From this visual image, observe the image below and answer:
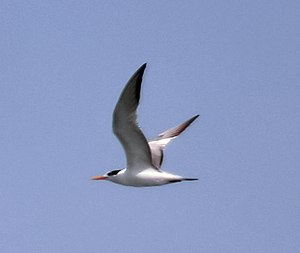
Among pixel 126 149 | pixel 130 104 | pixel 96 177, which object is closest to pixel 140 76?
pixel 130 104

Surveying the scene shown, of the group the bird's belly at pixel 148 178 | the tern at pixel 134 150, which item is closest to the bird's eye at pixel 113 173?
the tern at pixel 134 150

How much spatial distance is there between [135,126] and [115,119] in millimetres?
686

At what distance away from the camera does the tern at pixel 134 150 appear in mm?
25828

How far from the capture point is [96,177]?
30844mm

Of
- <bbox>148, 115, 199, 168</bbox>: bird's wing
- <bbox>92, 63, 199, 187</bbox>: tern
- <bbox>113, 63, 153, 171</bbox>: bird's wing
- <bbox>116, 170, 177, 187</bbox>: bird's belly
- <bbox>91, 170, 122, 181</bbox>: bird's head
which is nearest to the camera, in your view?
<bbox>113, 63, 153, 171</bbox>: bird's wing

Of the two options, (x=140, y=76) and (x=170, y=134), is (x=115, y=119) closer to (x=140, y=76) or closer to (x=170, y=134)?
(x=140, y=76)

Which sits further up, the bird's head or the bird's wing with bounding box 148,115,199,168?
the bird's wing with bounding box 148,115,199,168

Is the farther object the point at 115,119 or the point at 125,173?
the point at 125,173

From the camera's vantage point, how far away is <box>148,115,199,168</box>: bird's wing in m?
30.5

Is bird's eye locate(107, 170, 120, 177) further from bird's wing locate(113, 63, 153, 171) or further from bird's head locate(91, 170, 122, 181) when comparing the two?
bird's wing locate(113, 63, 153, 171)

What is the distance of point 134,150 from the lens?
92.6 feet

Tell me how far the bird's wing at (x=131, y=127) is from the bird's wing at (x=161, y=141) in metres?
1.44

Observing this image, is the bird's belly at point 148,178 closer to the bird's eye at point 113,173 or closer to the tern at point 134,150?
the tern at point 134,150

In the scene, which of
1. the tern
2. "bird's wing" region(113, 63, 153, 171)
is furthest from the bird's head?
"bird's wing" region(113, 63, 153, 171)
